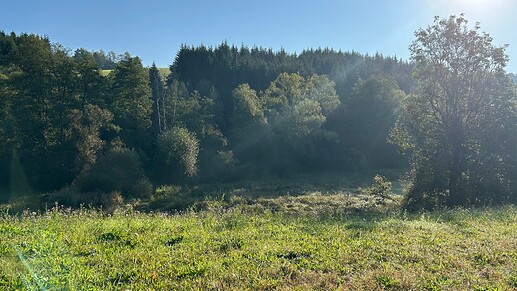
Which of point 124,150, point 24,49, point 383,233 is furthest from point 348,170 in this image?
point 383,233

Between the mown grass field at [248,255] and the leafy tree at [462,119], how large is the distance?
13.7 meters

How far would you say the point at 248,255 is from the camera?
6336 mm

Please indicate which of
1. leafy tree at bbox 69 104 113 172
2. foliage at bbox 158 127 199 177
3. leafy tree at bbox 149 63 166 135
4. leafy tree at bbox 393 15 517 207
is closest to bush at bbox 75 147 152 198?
leafy tree at bbox 69 104 113 172

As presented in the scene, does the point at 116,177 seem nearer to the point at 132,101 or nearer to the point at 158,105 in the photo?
the point at 132,101

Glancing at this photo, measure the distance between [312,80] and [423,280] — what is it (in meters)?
55.7

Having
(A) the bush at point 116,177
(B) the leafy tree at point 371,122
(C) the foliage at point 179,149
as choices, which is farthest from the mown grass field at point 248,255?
(B) the leafy tree at point 371,122

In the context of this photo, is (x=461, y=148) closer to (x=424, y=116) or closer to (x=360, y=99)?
(x=424, y=116)

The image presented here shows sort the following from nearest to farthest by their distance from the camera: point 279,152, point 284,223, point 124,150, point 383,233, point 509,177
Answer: point 383,233
point 284,223
point 509,177
point 124,150
point 279,152

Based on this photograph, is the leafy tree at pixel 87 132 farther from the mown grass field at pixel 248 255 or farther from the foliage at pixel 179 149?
the mown grass field at pixel 248 255

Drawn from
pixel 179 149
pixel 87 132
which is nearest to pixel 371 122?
pixel 179 149

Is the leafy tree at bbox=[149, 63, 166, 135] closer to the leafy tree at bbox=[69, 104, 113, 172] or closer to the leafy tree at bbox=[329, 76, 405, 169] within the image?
the leafy tree at bbox=[69, 104, 113, 172]

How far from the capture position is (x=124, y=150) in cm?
3691

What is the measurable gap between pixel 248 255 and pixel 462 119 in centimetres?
2022

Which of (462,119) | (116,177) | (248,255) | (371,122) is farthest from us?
(371,122)
